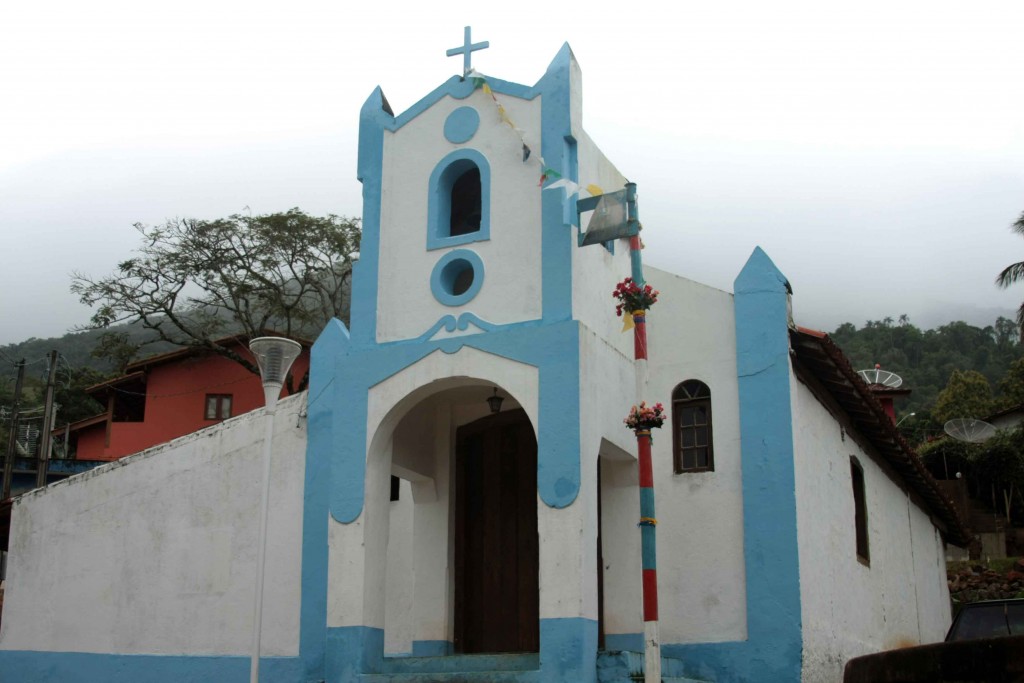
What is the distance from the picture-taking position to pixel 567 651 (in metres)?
11.9

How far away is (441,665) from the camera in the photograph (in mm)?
12836

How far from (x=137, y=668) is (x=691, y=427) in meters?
8.70

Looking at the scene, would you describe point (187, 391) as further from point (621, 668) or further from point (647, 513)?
point (647, 513)

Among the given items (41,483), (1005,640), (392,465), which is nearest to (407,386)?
(392,465)

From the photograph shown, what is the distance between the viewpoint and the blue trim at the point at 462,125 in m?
14.6

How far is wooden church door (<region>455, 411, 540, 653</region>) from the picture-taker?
14797 millimetres

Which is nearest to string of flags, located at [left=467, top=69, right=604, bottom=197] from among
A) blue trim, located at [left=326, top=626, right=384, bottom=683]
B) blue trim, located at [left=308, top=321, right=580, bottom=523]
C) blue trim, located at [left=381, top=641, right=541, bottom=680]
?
blue trim, located at [left=308, top=321, right=580, bottom=523]

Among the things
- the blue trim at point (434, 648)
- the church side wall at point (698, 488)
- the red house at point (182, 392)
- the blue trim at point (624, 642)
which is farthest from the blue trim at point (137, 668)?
the red house at point (182, 392)

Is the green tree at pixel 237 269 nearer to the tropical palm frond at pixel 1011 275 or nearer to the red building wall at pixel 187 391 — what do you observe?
the red building wall at pixel 187 391

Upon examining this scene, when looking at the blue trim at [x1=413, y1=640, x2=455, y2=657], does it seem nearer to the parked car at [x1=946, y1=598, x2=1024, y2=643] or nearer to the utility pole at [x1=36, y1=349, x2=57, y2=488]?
the parked car at [x1=946, y1=598, x2=1024, y2=643]

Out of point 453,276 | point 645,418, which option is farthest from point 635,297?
point 453,276

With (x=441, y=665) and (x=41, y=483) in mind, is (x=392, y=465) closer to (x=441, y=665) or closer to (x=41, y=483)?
(x=441, y=665)

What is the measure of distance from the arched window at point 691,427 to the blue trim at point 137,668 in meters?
5.77

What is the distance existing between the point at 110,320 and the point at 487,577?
22.5 m
